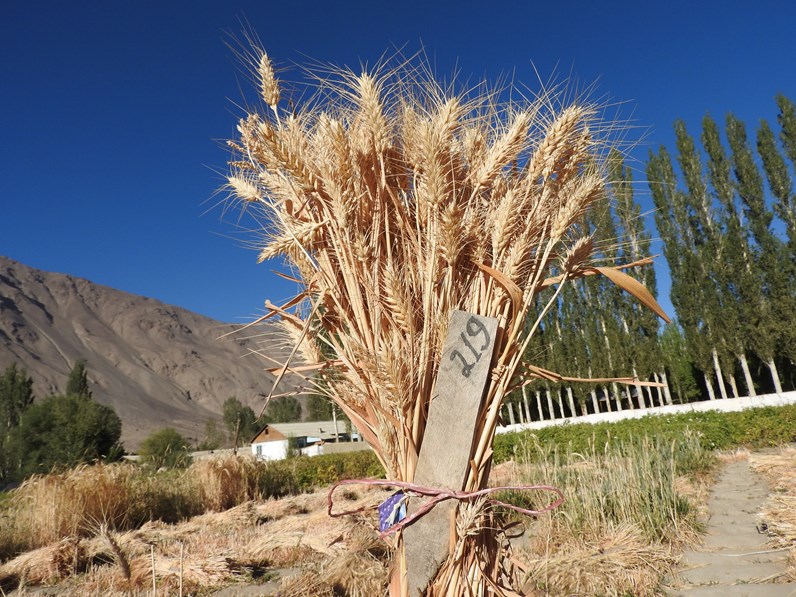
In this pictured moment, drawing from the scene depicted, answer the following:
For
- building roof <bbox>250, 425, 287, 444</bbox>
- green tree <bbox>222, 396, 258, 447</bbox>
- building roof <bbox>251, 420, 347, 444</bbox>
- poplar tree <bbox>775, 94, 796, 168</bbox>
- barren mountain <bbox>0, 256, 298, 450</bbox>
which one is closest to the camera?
poplar tree <bbox>775, 94, 796, 168</bbox>

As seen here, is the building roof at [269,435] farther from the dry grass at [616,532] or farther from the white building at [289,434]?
the dry grass at [616,532]

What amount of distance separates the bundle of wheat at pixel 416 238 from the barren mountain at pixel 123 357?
102817 millimetres

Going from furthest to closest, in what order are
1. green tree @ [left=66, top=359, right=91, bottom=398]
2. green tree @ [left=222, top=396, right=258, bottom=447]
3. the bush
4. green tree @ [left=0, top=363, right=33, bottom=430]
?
green tree @ [left=222, top=396, right=258, bottom=447], green tree @ [left=0, top=363, right=33, bottom=430], green tree @ [left=66, top=359, right=91, bottom=398], the bush

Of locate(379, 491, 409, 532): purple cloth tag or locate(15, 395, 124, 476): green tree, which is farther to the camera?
locate(15, 395, 124, 476): green tree

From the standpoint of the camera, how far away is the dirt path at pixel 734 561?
3039 millimetres

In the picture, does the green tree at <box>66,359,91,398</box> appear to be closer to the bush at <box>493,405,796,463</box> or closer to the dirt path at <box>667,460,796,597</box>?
the bush at <box>493,405,796,463</box>

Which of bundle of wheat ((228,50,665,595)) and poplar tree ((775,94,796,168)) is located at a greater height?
poplar tree ((775,94,796,168))

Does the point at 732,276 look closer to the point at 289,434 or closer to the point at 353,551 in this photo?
the point at 353,551

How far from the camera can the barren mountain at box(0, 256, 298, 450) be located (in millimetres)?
116875

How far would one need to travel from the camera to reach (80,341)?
15625 cm

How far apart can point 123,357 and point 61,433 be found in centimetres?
14367

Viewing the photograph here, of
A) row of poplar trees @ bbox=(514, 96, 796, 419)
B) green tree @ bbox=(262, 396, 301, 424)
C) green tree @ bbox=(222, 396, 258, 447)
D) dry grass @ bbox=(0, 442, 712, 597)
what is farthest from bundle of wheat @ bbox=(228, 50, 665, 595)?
green tree @ bbox=(262, 396, 301, 424)

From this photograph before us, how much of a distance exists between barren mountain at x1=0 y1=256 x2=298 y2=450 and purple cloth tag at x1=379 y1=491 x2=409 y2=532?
102919mm

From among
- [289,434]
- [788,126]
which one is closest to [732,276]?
[788,126]
